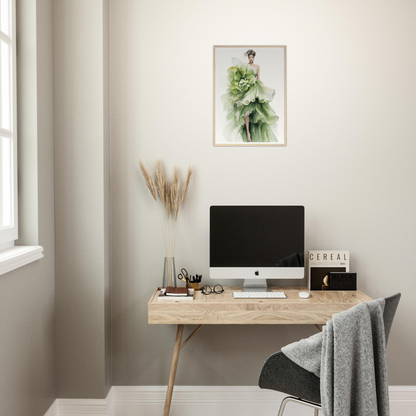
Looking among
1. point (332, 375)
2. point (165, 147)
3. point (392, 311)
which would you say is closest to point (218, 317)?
point (332, 375)

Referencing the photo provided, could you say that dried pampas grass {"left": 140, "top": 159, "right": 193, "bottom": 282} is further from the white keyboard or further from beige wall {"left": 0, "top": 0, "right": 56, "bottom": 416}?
beige wall {"left": 0, "top": 0, "right": 56, "bottom": 416}

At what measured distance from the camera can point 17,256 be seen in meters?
1.63

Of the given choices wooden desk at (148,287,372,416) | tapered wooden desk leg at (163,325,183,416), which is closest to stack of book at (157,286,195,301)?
wooden desk at (148,287,372,416)

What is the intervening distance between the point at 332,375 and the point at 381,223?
3.98 feet

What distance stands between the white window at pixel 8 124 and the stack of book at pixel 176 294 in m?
0.79

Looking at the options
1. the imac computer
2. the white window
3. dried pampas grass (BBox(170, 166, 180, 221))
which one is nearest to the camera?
the white window

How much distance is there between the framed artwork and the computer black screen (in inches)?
17.6

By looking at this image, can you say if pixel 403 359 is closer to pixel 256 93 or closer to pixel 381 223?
pixel 381 223

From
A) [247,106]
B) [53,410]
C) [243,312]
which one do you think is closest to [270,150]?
→ [247,106]

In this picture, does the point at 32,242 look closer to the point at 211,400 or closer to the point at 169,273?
the point at 169,273

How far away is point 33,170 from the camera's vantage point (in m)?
1.89

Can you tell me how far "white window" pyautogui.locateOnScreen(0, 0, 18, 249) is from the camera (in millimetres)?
1781

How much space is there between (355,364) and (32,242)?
156 cm

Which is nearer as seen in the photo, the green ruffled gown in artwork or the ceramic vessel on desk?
the ceramic vessel on desk
